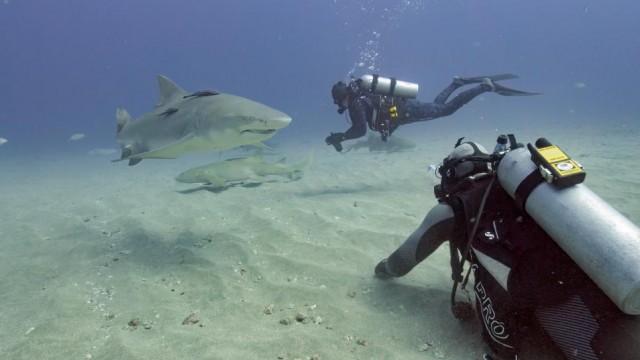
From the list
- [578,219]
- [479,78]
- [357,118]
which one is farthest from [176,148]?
[479,78]

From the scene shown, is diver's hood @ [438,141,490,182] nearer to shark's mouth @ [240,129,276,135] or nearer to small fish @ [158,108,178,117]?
shark's mouth @ [240,129,276,135]

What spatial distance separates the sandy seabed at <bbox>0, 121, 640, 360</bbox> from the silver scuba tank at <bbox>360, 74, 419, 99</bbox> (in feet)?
6.38

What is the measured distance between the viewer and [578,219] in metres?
1.97

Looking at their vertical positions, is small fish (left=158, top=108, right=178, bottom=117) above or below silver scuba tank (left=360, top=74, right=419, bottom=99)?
below

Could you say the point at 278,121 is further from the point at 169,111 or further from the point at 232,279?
the point at 169,111

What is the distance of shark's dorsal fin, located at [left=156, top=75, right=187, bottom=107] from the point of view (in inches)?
223

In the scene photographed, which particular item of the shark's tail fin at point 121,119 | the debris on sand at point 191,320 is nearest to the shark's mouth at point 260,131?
the debris on sand at point 191,320

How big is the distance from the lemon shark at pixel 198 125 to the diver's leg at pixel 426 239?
175cm

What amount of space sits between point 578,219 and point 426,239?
114cm

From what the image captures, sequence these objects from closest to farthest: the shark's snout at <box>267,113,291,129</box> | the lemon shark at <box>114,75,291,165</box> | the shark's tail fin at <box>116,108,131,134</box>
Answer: the shark's snout at <box>267,113,291,129</box>, the lemon shark at <box>114,75,291,165</box>, the shark's tail fin at <box>116,108,131,134</box>

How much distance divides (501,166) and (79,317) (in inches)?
132

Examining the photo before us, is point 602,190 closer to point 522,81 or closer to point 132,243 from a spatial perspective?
point 132,243

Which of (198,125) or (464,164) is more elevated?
(464,164)

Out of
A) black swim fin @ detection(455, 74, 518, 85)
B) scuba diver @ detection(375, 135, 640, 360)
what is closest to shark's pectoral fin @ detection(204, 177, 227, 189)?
scuba diver @ detection(375, 135, 640, 360)
